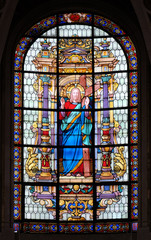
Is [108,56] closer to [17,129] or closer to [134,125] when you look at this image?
[134,125]

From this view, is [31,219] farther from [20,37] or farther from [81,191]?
[20,37]

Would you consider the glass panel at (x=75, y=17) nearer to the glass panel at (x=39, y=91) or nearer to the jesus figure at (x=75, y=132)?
the glass panel at (x=39, y=91)

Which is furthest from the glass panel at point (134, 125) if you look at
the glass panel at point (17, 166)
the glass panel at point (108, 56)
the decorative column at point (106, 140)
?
the glass panel at point (17, 166)

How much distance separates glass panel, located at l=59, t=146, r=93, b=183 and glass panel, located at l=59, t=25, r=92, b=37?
199cm

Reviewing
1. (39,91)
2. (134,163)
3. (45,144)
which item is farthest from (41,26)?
(134,163)

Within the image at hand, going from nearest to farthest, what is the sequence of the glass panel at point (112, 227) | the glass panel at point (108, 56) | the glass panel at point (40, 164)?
1. the glass panel at point (112, 227)
2. the glass panel at point (40, 164)
3. the glass panel at point (108, 56)

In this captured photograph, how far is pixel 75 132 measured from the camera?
12484 mm

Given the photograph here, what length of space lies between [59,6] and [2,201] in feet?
11.3

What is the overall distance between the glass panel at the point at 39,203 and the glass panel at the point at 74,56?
213 cm

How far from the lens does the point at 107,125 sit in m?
12.4

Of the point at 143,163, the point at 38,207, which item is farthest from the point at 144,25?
the point at 38,207

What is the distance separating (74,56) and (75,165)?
1.91 meters

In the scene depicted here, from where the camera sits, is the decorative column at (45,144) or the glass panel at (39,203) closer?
the glass panel at (39,203)

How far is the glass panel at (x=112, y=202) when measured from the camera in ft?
39.8
